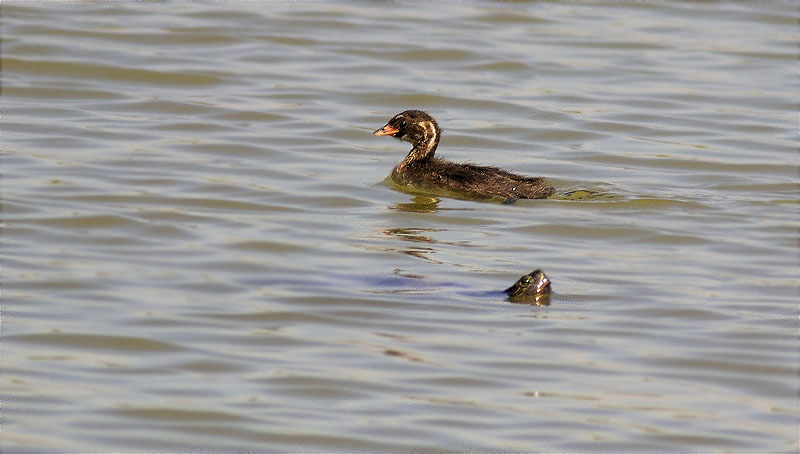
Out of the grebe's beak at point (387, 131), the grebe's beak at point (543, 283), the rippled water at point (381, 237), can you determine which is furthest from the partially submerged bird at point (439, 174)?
the grebe's beak at point (543, 283)

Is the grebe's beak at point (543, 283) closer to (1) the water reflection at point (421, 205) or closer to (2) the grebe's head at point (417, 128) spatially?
(1) the water reflection at point (421, 205)

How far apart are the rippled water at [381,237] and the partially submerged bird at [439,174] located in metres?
0.18

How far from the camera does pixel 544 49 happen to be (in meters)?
18.4

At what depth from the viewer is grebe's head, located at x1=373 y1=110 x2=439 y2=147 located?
12.9m

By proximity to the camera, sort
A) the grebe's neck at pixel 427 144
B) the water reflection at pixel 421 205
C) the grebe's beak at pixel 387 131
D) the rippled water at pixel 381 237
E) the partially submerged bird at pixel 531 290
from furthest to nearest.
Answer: the grebe's beak at pixel 387 131 < the grebe's neck at pixel 427 144 < the water reflection at pixel 421 205 < the partially submerged bird at pixel 531 290 < the rippled water at pixel 381 237

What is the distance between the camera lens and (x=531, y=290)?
870 centimetres

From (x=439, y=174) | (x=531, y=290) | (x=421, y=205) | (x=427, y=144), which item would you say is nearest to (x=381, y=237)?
(x=421, y=205)

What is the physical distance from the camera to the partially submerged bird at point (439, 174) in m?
11.7

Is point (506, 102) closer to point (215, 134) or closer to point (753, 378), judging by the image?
point (215, 134)

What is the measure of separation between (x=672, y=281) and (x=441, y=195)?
10.6ft

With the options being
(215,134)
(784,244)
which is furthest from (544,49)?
(784,244)

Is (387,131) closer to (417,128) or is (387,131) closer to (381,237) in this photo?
(417,128)

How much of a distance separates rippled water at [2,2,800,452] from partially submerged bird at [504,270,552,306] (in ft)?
0.32

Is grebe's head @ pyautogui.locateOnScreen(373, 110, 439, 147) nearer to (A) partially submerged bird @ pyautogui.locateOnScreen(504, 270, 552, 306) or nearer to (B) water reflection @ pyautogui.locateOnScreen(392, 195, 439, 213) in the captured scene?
(B) water reflection @ pyautogui.locateOnScreen(392, 195, 439, 213)
